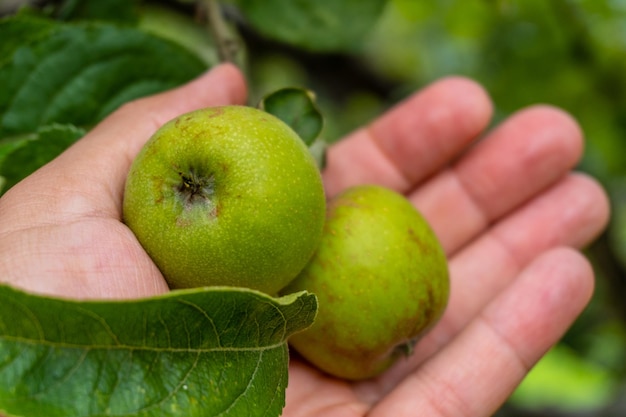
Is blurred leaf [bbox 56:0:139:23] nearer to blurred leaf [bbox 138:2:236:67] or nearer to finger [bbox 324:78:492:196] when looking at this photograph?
blurred leaf [bbox 138:2:236:67]

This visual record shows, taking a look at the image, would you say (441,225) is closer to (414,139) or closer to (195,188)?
(414,139)

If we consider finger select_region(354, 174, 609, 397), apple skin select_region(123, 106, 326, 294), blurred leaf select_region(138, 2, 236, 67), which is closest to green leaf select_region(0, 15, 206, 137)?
blurred leaf select_region(138, 2, 236, 67)

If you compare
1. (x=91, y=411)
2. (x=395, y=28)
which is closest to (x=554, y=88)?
(x=395, y=28)

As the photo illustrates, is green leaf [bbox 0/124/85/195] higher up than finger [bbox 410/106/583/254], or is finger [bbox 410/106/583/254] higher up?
green leaf [bbox 0/124/85/195]

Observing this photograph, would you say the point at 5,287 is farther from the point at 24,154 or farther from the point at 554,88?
the point at 554,88

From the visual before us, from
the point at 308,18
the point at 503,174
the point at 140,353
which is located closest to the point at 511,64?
the point at 503,174

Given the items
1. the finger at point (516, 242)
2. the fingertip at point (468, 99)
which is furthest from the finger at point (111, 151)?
the finger at point (516, 242)
